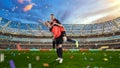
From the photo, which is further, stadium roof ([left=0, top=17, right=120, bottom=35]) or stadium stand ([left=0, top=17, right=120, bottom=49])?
stadium roof ([left=0, top=17, right=120, bottom=35])

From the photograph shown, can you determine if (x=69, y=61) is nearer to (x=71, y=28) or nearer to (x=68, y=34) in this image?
(x=68, y=34)

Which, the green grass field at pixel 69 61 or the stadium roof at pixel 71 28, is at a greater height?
the stadium roof at pixel 71 28

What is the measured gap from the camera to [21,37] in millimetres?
100375

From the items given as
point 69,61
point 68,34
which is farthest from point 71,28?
point 69,61

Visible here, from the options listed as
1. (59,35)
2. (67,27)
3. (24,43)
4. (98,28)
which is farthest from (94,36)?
(59,35)

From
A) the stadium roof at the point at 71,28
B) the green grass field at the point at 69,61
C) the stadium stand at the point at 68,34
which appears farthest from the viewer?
the stadium roof at the point at 71,28

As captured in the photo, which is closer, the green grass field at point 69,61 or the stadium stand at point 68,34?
the green grass field at point 69,61

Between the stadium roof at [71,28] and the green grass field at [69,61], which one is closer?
the green grass field at [69,61]

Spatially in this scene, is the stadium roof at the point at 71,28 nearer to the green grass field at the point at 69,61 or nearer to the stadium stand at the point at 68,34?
the stadium stand at the point at 68,34

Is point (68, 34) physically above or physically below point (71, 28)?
below

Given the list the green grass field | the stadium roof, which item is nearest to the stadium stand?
the stadium roof

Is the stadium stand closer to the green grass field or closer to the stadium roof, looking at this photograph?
the stadium roof

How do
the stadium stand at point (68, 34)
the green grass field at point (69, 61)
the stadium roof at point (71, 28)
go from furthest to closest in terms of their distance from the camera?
the stadium roof at point (71, 28)
the stadium stand at point (68, 34)
the green grass field at point (69, 61)

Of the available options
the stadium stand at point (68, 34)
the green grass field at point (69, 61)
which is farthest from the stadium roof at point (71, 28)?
the green grass field at point (69, 61)
